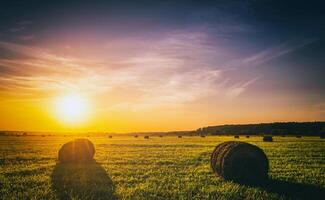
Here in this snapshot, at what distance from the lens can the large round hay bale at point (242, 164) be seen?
11.2 meters

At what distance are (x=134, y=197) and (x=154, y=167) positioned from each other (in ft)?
19.2

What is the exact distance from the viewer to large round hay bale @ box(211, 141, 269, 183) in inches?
440

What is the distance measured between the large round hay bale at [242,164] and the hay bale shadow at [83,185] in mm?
4762

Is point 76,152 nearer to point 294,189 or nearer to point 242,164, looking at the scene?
point 242,164

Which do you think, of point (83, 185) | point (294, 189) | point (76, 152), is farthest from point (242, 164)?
point (76, 152)

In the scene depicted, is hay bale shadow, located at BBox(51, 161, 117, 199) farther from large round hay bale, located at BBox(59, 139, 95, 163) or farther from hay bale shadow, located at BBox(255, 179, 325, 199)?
hay bale shadow, located at BBox(255, 179, 325, 199)

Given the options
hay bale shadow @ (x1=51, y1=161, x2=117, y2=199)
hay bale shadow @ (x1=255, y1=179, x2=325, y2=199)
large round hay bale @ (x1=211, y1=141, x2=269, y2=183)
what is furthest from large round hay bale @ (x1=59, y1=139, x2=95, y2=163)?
hay bale shadow @ (x1=255, y1=179, x2=325, y2=199)

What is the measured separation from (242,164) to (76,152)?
1147 cm

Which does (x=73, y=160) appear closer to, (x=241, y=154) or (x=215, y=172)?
(x=215, y=172)

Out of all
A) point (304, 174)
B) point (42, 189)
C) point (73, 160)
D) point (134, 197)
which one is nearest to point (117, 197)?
point (134, 197)

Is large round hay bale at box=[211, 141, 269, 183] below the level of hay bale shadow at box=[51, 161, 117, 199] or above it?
above

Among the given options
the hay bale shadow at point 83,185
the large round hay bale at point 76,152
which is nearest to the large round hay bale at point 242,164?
the hay bale shadow at point 83,185

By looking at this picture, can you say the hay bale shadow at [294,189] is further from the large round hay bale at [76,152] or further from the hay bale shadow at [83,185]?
the large round hay bale at [76,152]

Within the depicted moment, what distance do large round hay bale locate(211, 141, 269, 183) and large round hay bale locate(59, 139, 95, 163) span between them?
9912 mm
